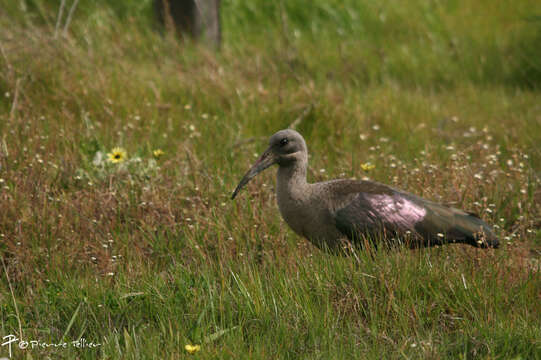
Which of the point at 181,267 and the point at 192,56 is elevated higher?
the point at 192,56

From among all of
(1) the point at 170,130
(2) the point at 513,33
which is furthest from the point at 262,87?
(2) the point at 513,33

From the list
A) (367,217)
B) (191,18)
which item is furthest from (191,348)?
(191,18)

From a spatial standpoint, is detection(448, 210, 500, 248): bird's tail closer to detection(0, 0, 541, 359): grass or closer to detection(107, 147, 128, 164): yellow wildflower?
detection(0, 0, 541, 359): grass

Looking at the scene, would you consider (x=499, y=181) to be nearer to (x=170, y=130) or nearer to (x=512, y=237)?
(x=512, y=237)

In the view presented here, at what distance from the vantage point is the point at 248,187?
5.21 metres

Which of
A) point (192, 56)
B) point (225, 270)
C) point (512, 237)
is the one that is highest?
point (192, 56)

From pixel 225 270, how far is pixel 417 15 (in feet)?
24.9

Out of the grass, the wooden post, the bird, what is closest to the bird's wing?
the bird

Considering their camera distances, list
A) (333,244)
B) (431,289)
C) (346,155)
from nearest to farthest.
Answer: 1. (431,289)
2. (333,244)
3. (346,155)

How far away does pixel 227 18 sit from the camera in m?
9.72

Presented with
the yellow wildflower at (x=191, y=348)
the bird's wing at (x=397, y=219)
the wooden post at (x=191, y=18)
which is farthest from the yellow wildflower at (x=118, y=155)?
the wooden post at (x=191, y=18)

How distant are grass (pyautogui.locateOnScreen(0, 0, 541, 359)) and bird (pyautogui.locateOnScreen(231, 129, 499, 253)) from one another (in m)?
0.16

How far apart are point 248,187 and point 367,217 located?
4.28 feet

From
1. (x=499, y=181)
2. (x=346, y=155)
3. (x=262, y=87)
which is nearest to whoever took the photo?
(x=499, y=181)
